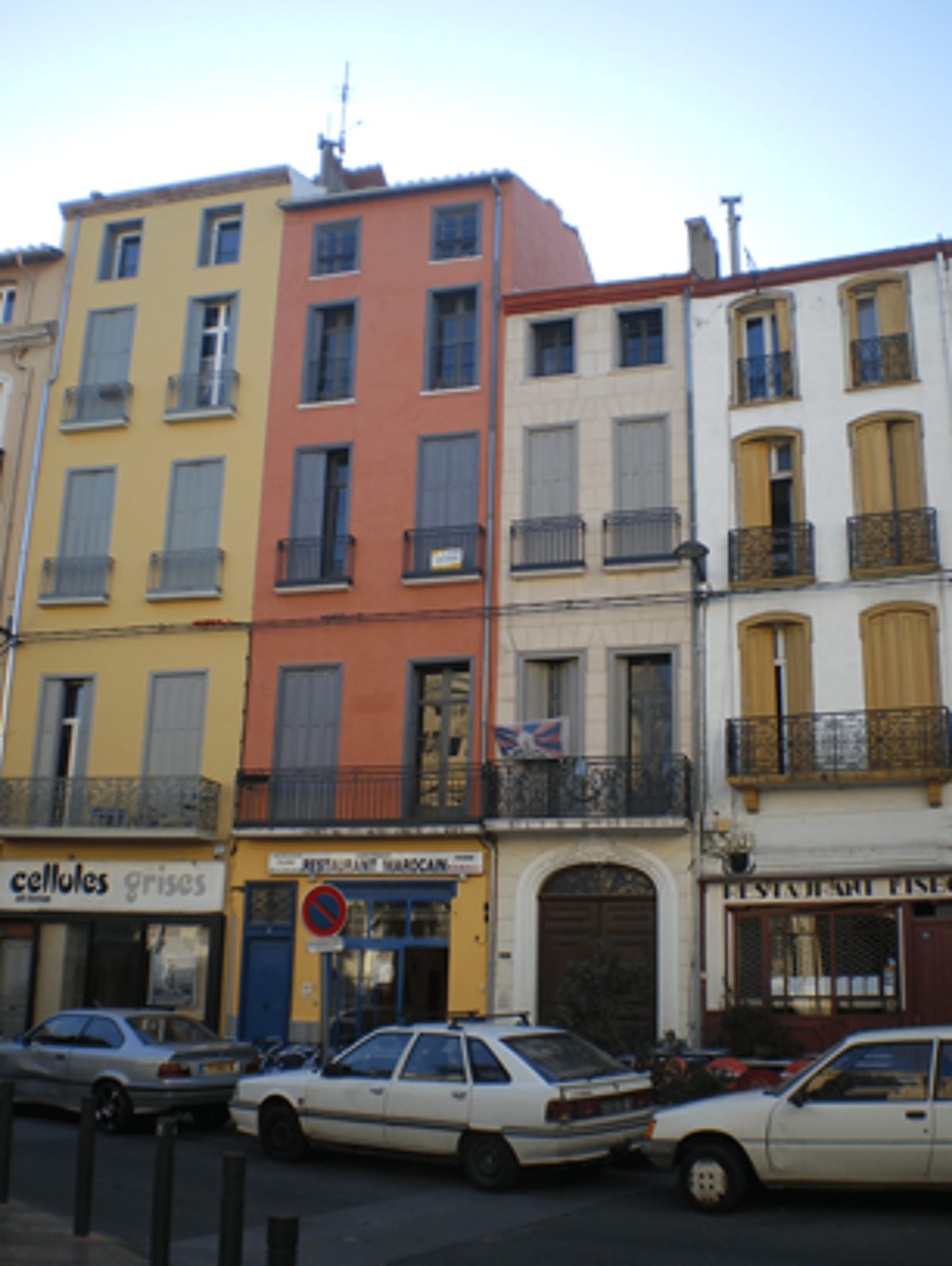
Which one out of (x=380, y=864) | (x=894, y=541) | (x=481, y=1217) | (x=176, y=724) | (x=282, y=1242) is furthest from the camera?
(x=176, y=724)

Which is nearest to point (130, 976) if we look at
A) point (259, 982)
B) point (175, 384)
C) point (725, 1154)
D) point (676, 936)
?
point (259, 982)

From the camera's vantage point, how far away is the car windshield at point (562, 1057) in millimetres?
11445

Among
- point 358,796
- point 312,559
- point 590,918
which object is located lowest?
point 590,918

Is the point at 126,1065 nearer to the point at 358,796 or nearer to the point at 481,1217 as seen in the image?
the point at 481,1217

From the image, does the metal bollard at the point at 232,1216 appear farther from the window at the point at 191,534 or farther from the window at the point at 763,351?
the window at the point at 763,351

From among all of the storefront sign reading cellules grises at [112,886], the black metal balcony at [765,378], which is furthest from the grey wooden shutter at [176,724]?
the black metal balcony at [765,378]

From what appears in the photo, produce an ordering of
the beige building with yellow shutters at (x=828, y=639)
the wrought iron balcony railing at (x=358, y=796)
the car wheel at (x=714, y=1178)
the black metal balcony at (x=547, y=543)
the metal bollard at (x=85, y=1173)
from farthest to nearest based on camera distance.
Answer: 1. the black metal balcony at (x=547, y=543)
2. the wrought iron balcony railing at (x=358, y=796)
3. the beige building with yellow shutters at (x=828, y=639)
4. the car wheel at (x=714, y=1178)
5. the metal bollard at (x=85, y=1173)

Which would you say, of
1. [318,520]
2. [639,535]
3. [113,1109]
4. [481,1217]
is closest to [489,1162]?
[481,1217]

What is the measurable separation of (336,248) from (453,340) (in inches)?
137

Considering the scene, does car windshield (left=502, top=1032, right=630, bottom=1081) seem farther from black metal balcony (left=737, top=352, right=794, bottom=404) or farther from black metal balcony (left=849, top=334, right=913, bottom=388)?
black metal balcony (left=849, top=334, right=913, bottom=388)

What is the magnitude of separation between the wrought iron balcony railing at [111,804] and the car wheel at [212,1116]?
22.7ft

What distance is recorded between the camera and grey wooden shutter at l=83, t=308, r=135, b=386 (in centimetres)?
2588

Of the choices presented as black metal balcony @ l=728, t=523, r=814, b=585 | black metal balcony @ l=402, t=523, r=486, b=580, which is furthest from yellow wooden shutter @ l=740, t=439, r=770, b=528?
black metal balcony @ l=402, t=523, r=486, b=580

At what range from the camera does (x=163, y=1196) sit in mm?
8016
